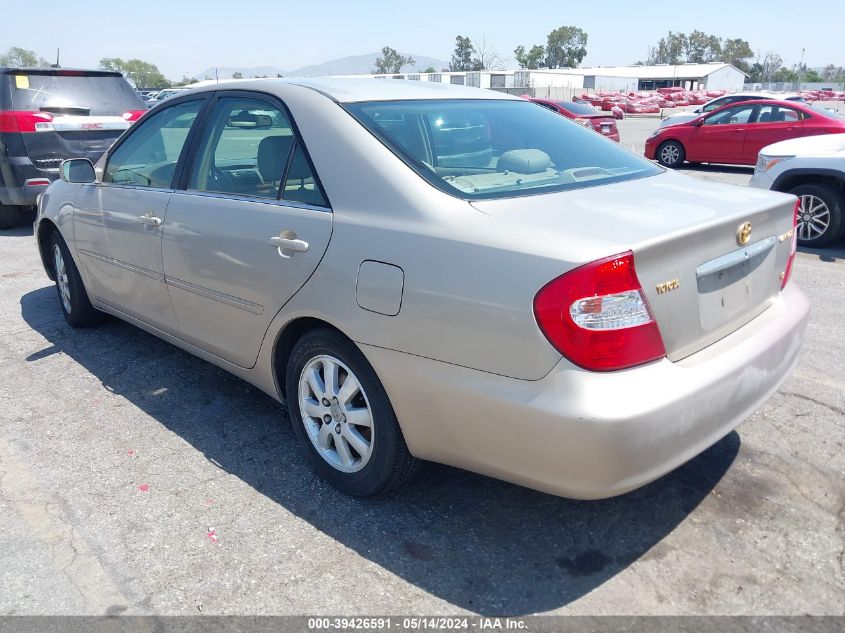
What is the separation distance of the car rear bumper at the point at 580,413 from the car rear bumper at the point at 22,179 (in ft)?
24.2

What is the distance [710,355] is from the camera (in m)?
2.53

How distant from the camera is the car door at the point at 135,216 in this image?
154 inches

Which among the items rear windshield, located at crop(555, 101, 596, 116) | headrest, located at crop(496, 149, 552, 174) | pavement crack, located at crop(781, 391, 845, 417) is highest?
headrest, located at crop(496, 149, 552, 174)

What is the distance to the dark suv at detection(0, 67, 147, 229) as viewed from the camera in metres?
8.34

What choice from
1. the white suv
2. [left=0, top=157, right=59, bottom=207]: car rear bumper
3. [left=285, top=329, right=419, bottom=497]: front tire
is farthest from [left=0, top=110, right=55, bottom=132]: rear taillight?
the white suv

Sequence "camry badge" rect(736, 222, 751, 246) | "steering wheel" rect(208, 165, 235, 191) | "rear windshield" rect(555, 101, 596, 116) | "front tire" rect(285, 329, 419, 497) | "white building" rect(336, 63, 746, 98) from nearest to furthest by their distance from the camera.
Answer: "camry badge" rect(736, 222, 751, 246) < "front tire" rect(285, 329, 419, 497) < "steering wheel" rect(208, 165, 235, 191) < "rear windshield" rect(555, 101, 596, 116) < "white building" rect(336, 63, 746, 98)

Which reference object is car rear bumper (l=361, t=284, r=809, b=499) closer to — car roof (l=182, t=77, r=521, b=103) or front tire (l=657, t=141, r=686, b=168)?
car roof (l=182, t=77, r=521, b=103)

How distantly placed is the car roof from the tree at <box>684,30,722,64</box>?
14880 centimetres

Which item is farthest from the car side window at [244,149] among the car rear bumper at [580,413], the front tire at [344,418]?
the car rear bumper at [580,413]

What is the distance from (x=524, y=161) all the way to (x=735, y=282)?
1.04 m

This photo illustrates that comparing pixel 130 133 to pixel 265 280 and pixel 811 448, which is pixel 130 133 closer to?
pixel 265 280

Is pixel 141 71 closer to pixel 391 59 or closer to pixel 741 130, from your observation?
pixel 391 59

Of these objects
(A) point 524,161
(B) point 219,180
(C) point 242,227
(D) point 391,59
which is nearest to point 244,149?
(B) point 219,180

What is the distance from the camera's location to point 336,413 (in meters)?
3.03
